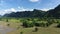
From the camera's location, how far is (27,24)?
192ft

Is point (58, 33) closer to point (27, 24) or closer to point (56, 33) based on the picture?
point (56, 33)

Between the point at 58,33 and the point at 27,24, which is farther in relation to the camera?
the point at 27,24

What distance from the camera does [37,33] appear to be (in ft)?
123

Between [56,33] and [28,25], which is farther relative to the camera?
[28,25]

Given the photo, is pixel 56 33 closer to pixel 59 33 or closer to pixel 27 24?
pixel 59 33

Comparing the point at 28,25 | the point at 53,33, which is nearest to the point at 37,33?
the point at 53,33

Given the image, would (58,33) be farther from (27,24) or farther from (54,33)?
(27,24)

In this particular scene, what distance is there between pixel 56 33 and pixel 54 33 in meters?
0.46

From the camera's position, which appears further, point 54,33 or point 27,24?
point 27,24

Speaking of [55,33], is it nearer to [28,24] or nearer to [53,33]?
[53,33]

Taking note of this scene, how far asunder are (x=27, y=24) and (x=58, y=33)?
77.1ft

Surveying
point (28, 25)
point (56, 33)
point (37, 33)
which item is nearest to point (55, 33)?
point (56, 33)

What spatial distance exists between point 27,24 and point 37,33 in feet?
70.1

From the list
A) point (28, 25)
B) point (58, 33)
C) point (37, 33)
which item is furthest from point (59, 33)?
point (28, 25)
